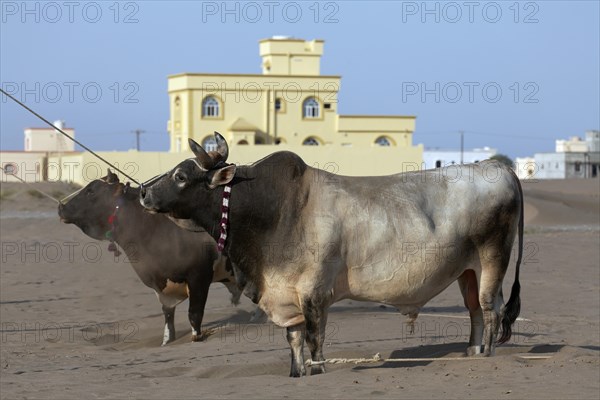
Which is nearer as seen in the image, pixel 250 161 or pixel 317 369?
pixel 317 369

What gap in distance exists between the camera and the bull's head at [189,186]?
10586 mm

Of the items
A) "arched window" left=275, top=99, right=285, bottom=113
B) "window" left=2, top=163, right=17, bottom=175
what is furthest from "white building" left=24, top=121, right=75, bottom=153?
"window" left=2, top=163, right=17, bottom=175

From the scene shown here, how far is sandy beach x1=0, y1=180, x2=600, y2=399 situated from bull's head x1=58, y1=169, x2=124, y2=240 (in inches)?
65.3

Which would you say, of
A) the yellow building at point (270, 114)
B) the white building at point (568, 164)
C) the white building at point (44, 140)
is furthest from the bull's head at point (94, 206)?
the white building at point (568, 164)

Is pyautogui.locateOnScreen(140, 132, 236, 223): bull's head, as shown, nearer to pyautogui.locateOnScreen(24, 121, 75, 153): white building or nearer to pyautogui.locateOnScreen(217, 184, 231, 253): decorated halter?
pyautogui.locateOnScreen(217, 184, 231, 253): decorated halter

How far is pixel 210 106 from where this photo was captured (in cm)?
7381

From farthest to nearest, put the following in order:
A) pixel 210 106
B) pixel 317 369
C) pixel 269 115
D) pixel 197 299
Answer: pixel 269 115 → pixel 210 106 → pixel 197 299 → pixel 317 369

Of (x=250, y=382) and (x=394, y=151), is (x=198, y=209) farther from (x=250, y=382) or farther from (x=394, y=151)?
(x=394, y=151)

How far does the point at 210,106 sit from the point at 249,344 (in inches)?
2381

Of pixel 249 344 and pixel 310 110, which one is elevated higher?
pixel 310 110

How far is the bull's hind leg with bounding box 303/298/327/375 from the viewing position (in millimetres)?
10391

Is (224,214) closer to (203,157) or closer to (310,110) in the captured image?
(203,157)

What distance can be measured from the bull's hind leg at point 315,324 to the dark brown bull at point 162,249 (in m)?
4.30

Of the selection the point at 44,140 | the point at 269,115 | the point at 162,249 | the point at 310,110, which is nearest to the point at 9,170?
the point at 269,115
